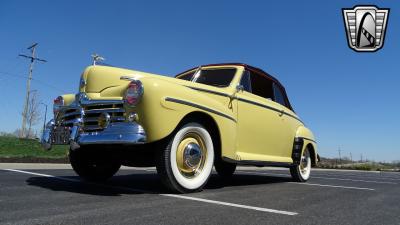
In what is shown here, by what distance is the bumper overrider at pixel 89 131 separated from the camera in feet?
13.8

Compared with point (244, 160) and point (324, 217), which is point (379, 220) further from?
point (244, 160)

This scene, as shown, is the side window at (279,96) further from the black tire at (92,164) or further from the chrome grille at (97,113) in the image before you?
the chrome grille at (97,113)

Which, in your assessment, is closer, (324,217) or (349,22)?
(324,217)

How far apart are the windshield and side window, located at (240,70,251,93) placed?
178 millimetres

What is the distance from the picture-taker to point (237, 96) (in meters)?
5.73

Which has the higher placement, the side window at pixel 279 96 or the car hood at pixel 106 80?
the side window at pixel 279 96

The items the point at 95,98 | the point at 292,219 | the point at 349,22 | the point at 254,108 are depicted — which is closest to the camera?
the point at 292,219

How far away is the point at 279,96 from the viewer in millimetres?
7641

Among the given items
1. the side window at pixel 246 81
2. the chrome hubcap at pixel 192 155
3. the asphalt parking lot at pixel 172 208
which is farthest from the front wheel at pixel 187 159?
the side window at pixel 246 81

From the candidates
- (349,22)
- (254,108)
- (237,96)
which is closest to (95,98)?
(237,96)

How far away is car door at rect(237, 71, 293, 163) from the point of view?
5801 mm

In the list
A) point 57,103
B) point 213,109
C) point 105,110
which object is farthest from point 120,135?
point 57,103

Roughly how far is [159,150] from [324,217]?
183cm

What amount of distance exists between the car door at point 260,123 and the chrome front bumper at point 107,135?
1.86 metres
